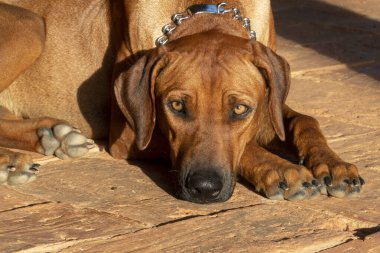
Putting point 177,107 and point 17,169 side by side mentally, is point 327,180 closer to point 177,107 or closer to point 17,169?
point 177,107

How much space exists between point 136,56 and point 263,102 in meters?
0.98

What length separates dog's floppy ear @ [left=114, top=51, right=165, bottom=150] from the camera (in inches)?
212

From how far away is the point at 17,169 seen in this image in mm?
5555

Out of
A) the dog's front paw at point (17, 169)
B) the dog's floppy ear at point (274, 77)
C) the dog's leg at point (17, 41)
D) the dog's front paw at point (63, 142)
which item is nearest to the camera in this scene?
the dog's floppy ear at point (274, 77)

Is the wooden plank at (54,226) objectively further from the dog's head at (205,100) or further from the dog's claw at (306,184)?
the dog's claw at (306,184)

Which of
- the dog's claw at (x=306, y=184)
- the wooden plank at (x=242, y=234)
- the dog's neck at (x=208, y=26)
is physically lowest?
the wooden plank at (x=242, y=234)

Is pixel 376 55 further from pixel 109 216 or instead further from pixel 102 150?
pixel 109 216

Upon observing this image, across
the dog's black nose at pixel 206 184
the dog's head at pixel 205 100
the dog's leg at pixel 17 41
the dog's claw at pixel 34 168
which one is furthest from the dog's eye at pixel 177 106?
the dog's leg at pixel 17 41

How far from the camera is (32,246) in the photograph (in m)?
4.50

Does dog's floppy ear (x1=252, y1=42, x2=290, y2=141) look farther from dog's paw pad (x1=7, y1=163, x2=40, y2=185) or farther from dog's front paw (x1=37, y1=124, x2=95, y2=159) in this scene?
dog's paw pad (x1=7, y1=163, x2=40, y2=185)

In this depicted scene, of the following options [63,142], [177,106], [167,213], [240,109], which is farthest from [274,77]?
[63,142]

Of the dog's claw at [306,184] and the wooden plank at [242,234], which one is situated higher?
the dog's claw at [306,184]

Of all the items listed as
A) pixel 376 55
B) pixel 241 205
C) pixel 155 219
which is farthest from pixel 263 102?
pixel 376 55

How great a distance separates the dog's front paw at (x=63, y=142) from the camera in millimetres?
5984
